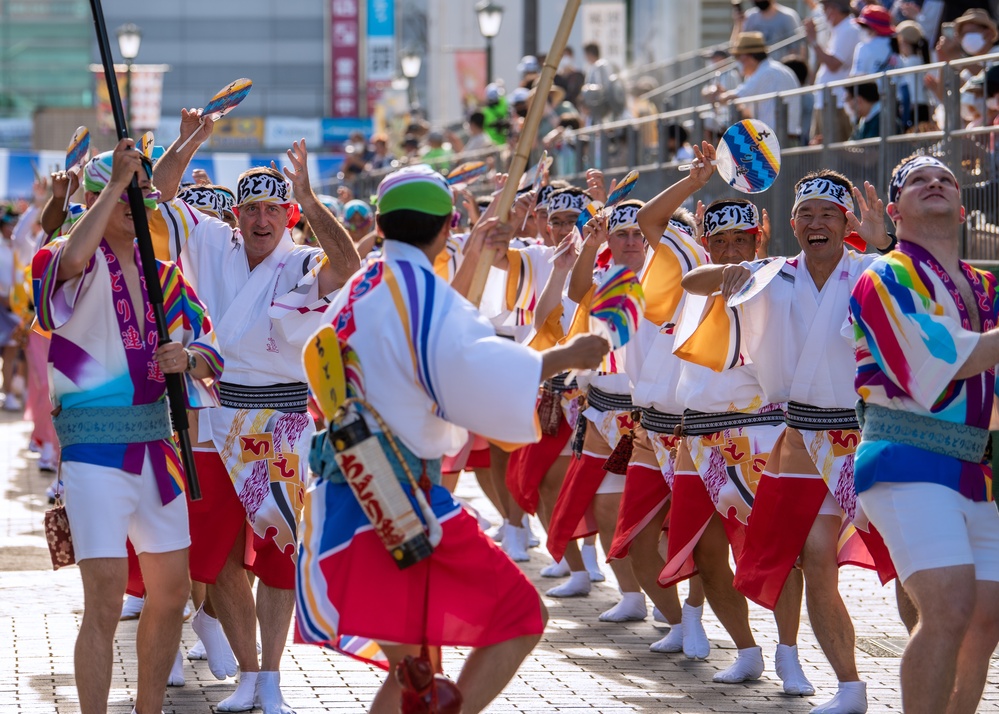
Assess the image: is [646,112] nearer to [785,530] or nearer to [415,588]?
[785,530]

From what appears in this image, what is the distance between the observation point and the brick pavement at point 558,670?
655 centimetres

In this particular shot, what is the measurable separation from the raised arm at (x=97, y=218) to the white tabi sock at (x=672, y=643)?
3.62 meters

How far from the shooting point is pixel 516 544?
408 inches

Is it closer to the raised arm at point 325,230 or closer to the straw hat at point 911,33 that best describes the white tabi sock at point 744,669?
the raised arm at point 325,230

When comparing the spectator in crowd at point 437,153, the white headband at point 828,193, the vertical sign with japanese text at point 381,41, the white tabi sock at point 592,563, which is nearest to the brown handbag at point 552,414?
the white tabi sock at point 592,563

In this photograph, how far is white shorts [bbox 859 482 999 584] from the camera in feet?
16.4

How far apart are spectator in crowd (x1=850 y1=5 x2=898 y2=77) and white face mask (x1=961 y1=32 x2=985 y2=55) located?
847 mm

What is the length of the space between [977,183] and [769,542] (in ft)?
12.4

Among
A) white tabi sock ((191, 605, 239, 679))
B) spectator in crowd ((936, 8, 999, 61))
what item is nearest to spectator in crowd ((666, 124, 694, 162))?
spectator in crowd ((936, 8, 999, 61))

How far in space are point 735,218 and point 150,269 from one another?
2.87 meters

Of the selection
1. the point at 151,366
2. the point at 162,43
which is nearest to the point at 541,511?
the point at 151,366

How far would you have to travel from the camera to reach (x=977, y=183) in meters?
9.38

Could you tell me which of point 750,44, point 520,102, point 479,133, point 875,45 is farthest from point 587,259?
point 479,133

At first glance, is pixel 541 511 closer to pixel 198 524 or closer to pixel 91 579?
pixel 198 524
